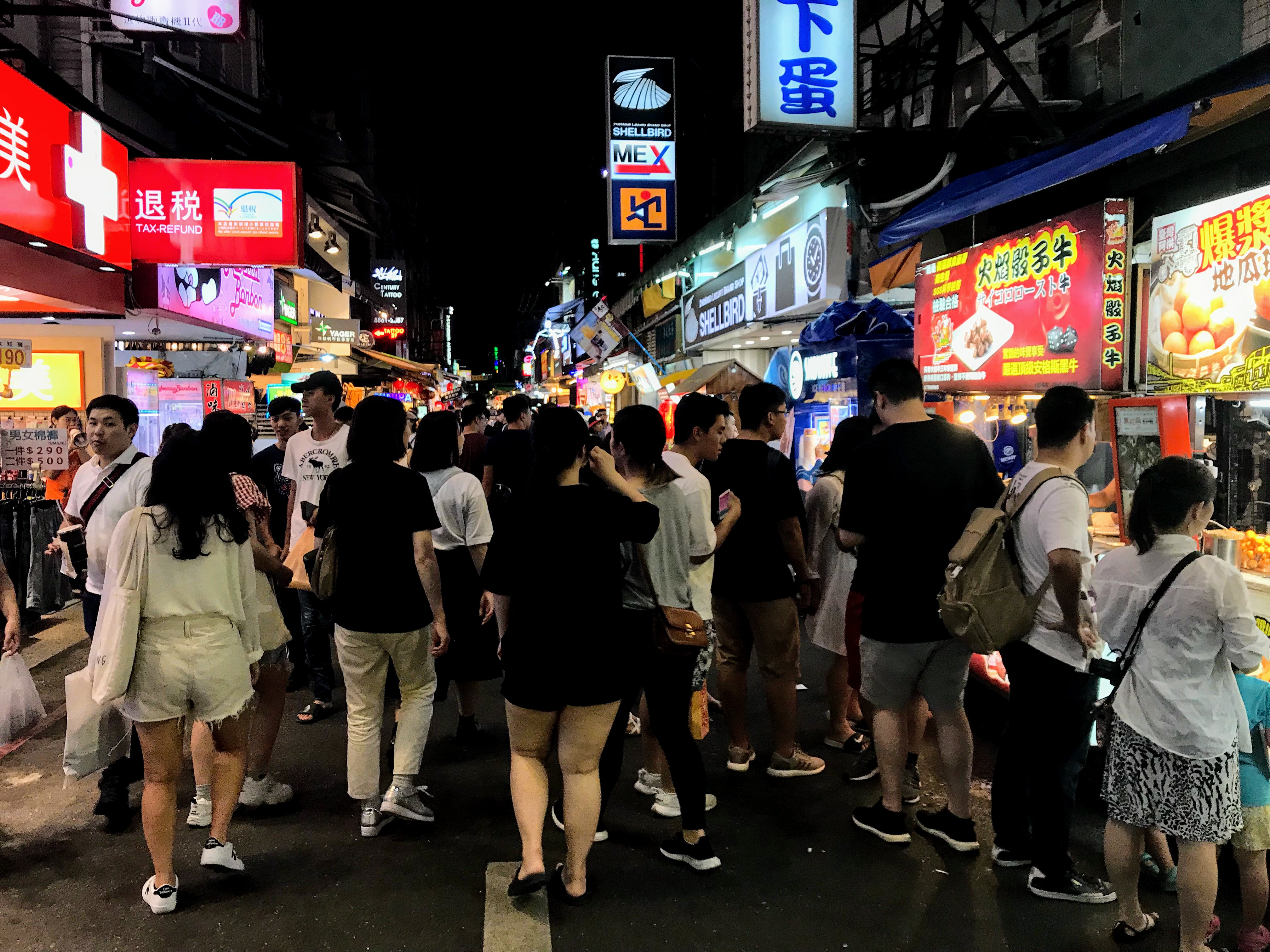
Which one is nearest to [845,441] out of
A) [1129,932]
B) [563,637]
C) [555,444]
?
[555,444]

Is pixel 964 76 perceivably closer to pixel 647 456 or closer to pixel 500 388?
pixel 647 456

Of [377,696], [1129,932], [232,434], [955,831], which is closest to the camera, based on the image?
[1129,932]

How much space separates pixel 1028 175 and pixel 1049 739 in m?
3.64

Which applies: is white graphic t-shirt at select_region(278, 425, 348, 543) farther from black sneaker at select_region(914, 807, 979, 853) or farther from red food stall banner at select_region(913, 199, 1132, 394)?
black sneaker at select_region(914, 807, 979, 853)

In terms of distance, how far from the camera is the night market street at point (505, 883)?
3271mm

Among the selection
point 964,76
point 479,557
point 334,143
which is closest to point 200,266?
point 479,557

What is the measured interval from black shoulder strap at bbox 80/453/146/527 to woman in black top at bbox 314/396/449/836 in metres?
1.14

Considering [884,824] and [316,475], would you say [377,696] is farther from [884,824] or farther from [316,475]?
Result: [884,824]

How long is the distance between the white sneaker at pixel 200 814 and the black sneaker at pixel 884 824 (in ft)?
10.6

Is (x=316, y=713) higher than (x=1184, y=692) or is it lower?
lower

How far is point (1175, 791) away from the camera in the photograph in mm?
2967

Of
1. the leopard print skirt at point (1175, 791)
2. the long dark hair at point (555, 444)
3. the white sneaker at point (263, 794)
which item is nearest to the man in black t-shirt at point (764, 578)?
the long dark hair at point (555, 444)

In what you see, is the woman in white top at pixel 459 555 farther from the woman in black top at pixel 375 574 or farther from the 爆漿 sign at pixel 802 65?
the 爆漿 sign at pixel 802 65

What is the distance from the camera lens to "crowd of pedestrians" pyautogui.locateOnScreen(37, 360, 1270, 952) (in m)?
3.04
